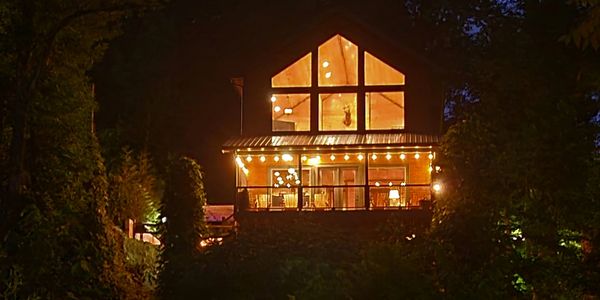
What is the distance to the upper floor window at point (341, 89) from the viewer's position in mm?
26234

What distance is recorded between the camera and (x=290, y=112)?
88.0 feet

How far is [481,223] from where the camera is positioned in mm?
12875

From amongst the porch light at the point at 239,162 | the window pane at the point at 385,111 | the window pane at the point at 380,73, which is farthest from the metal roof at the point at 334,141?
the window pane at the point at 380,73

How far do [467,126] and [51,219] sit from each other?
28.2 feet

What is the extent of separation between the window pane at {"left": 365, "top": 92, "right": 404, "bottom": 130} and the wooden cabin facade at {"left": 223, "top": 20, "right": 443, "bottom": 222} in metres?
0.03

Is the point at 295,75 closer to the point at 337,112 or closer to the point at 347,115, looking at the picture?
the point at 337,112

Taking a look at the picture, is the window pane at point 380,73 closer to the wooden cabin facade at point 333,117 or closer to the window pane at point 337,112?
the wooden cabin facade at point 333,117

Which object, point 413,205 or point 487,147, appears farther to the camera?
point 413,205

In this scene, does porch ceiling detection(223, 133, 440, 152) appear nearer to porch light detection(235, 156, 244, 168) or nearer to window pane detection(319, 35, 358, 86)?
porch light detection(235, 156, 244, 168)

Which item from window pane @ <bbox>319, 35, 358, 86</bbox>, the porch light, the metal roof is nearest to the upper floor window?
window pane @ <bbox>319, 35, 358, 86</bbox>

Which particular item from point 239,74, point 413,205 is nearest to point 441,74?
point 413,205

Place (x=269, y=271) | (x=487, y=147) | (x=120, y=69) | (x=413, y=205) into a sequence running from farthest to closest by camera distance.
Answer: (x=120, y=69), (x=413, y=205), (x=487, y=147), (x=269, y=271)

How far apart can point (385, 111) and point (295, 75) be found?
2.70 meters

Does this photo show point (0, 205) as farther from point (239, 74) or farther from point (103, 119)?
point (103, 119)
